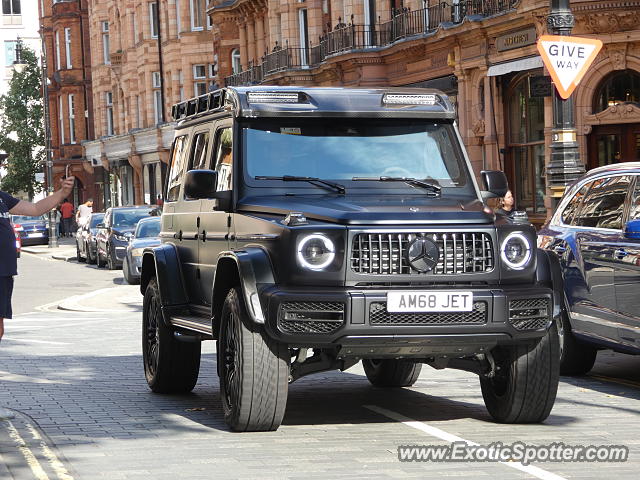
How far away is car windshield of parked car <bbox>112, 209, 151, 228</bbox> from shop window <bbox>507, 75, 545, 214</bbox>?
413 inches

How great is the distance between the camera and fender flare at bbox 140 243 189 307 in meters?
10.7

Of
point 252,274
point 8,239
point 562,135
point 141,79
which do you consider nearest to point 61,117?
point 141,79

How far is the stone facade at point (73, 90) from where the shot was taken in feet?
271

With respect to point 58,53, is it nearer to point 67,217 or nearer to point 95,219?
point 67,217

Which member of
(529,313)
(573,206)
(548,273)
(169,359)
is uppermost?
(573,206)

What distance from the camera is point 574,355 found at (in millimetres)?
12203

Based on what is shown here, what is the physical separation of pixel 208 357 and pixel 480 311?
6602 millimetres

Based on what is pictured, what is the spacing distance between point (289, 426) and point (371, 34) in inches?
1163

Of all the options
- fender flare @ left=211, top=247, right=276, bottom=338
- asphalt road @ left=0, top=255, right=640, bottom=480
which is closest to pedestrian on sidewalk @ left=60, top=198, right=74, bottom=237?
asphalt road @ left=0, top=255, right=640, bottom=480

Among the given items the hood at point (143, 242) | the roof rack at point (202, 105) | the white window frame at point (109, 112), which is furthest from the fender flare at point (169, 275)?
the white window frame at point (109, 112)

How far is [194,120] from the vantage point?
11.1 metres

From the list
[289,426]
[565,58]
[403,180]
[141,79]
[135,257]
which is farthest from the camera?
[141,79]

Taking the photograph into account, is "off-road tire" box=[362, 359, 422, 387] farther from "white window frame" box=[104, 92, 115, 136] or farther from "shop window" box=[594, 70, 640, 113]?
"white window frame" box=[104, 92, 115, 136]

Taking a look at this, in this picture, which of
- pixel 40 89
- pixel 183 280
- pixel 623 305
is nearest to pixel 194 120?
pixel 183 280
